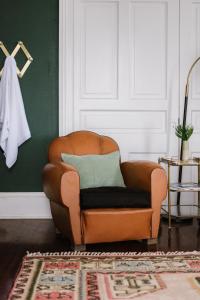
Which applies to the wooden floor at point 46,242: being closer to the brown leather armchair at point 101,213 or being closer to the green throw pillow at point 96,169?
the brown leather armchair at point 101,213

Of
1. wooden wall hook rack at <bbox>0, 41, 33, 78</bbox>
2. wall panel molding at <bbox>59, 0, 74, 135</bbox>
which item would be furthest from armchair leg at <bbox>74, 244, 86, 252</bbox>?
wooden wall hook rack at <bbox>0, 41, 33, 78</bbox>

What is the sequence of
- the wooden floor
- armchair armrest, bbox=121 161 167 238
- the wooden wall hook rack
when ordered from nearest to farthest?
the wooden floor
armchair armrest, bbox=121 161 167 238
the wooden wall hook rack

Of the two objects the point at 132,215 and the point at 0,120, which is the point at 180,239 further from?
the point at 0,120

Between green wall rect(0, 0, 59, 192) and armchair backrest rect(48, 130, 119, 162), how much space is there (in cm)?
59

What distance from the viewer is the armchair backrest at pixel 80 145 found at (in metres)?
3.78

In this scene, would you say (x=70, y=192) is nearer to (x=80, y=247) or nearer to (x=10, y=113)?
(x=80, y=247)

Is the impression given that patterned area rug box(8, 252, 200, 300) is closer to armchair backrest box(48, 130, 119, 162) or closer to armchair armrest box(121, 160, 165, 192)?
armchair armrest box(121, 160, 165, 192)

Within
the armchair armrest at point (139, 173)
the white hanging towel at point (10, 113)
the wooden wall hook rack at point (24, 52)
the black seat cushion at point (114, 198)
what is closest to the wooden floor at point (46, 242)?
the black seat cushion at point (114, 198)

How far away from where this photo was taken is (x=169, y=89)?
4488mm

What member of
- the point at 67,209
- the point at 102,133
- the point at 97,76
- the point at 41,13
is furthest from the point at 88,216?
the point at 41,13

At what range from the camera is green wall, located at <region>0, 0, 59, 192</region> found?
4.37 meters

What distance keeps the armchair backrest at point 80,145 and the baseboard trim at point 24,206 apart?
2.66ft

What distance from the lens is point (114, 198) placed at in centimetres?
321

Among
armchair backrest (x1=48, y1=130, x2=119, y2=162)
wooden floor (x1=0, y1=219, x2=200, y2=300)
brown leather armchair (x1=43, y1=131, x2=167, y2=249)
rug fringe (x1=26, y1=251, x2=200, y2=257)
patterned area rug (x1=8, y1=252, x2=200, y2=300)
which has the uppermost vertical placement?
armchair backrest (x1=48, y1=130, x2=119, y2=162)
